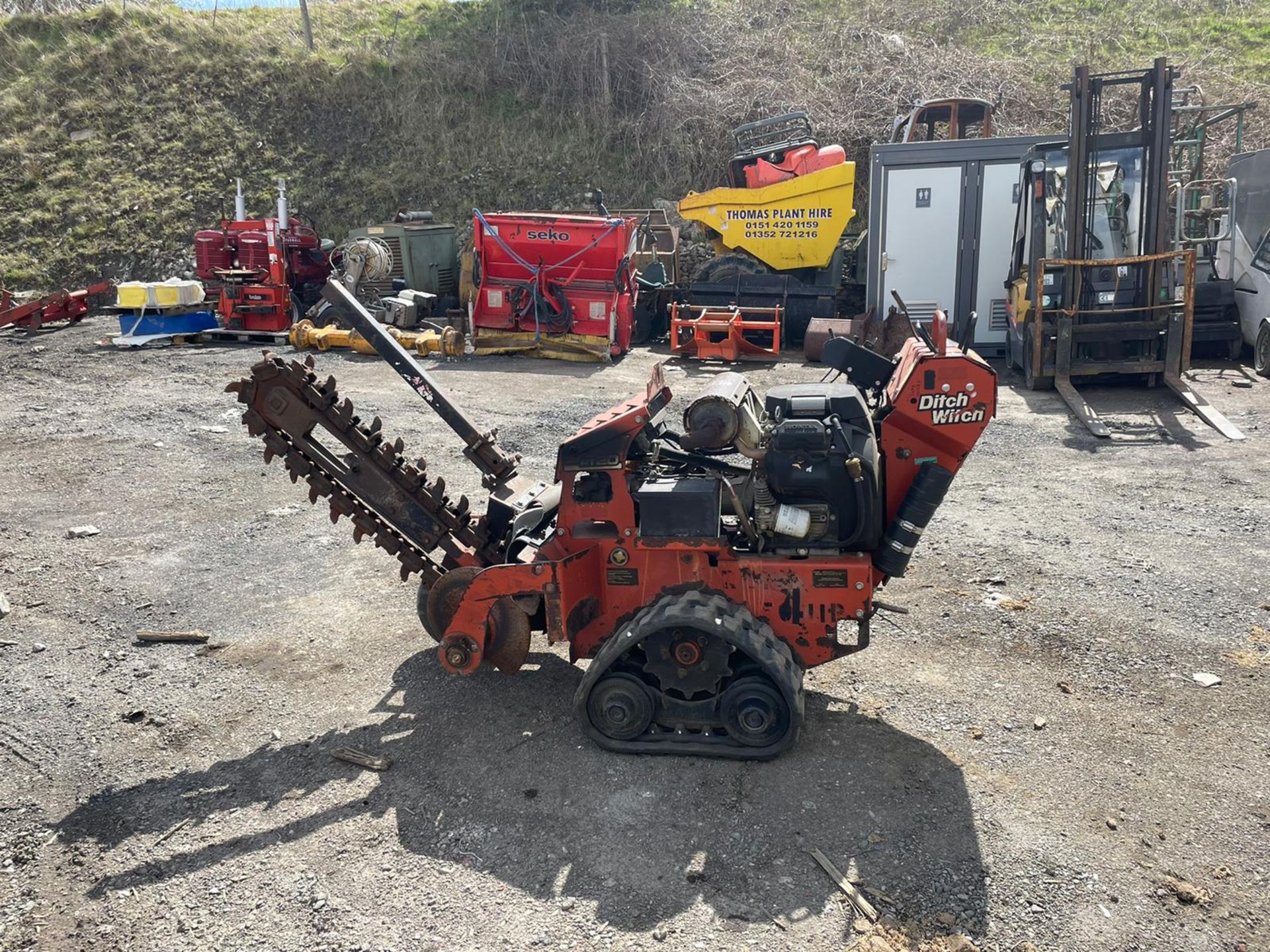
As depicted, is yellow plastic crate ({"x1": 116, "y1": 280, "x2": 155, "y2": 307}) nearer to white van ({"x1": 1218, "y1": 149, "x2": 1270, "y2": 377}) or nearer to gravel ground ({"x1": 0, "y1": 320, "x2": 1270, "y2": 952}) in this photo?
gravel ground ({"x1": 0, "y1": 320, "x2": 1270, "y2": 952})

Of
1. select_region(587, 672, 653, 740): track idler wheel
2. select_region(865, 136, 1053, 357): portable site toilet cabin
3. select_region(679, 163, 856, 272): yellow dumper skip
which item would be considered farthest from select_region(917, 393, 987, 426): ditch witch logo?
select_region(679, 163, 856, 272): yellow dumper skip

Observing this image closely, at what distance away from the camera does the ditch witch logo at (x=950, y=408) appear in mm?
4004

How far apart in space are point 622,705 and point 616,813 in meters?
0.45

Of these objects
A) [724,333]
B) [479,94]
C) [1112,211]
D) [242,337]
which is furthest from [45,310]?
[1112,211]

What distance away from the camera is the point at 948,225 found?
13555mm

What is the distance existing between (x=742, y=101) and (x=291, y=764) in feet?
64.8

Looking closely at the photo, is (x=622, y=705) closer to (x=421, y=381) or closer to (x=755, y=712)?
(x=755, y=712)

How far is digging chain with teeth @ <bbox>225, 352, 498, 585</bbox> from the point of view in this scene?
14.5ft

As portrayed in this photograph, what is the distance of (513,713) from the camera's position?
14.7ft

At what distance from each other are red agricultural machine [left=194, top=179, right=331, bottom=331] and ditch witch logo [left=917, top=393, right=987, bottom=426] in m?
13.3

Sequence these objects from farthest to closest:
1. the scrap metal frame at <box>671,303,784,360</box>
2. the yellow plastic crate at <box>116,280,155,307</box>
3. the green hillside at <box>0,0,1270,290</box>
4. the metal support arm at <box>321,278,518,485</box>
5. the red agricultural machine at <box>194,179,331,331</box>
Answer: the green hillside at <box>0,0,1270,290</box>, the red agricultural machine at <box>194,179,331,331</box>, the yellow plastic crate at <box>116,280,155,307</box>, the scrap metal frame at <box>671,303,784,360</box>, the metal support arm at <box>321,278,518,485</box>

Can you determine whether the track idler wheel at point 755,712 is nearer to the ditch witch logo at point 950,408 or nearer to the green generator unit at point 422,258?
the ditch witch logo at point 950,408

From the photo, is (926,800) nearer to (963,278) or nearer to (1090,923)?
(1090,923)

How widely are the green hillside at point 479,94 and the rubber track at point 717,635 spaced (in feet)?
55.7
